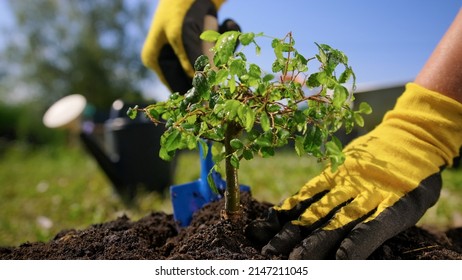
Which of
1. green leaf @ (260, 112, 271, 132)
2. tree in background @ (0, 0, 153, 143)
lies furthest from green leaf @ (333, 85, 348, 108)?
Result: tree in background @ (0, 0, 153, 143)

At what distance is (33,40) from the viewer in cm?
827

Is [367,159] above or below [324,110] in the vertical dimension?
below

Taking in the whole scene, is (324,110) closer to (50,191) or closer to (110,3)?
(50,191)

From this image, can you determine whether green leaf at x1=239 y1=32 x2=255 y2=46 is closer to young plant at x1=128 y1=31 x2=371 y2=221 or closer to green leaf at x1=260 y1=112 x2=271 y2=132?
young plant at x1=128 y1=31 x2=371 y2=221

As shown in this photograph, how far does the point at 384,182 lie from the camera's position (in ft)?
3.60

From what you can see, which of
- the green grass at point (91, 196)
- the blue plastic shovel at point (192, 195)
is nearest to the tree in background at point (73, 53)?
the green grass at point (91, 196)

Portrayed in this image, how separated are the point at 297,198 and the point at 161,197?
5.38 ft

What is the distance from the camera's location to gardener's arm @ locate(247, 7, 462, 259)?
3.17 ft

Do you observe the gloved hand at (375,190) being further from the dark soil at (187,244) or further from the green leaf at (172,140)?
the green leaf at (172,140)

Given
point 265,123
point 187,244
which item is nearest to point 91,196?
point 187,244

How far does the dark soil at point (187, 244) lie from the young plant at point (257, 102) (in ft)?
0.58

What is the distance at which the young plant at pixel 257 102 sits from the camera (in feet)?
2.73

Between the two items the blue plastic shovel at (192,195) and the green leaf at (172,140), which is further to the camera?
the blue plastic shovel at (192,195)
